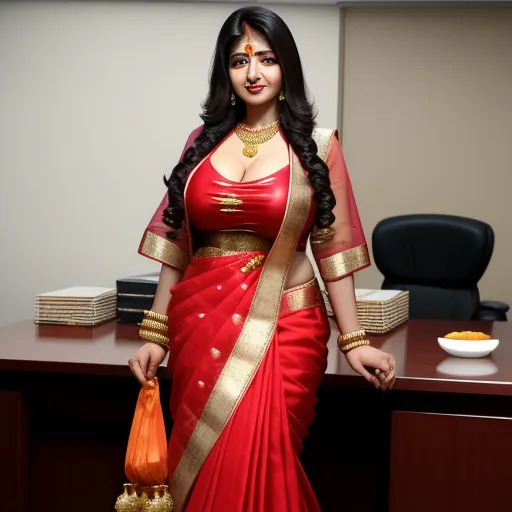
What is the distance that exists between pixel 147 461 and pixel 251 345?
331 mm

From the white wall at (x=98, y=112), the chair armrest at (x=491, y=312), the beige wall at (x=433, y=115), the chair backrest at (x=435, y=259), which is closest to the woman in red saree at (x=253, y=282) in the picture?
the chair backrest at (x=435, y=259)

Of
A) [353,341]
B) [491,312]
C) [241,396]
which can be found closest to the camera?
[241,396]

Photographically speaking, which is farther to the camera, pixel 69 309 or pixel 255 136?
pixel 69 309

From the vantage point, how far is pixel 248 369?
1657mm

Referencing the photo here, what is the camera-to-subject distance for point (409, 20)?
472 centimetres

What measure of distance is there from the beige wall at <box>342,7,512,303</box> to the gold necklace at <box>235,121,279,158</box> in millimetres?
3089

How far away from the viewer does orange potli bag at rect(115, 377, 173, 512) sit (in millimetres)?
1724

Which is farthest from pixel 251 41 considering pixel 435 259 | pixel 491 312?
pixel 491 312

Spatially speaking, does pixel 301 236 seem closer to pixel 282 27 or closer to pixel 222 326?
pixel 222 326

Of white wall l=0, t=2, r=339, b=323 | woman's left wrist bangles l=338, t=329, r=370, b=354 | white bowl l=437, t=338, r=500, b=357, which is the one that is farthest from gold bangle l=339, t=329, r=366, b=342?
white wall l=0, t=2, r=339, b=323

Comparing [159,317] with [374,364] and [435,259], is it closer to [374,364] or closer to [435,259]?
[374,364]

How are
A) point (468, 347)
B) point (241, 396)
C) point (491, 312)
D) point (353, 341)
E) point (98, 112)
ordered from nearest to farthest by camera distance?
point (241, 396) < point (353, 341) < point (468, 347) < point (491, 312) < point (98, 112)

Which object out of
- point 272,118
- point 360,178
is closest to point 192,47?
point 360,178

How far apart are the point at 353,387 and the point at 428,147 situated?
3018 millimetres
